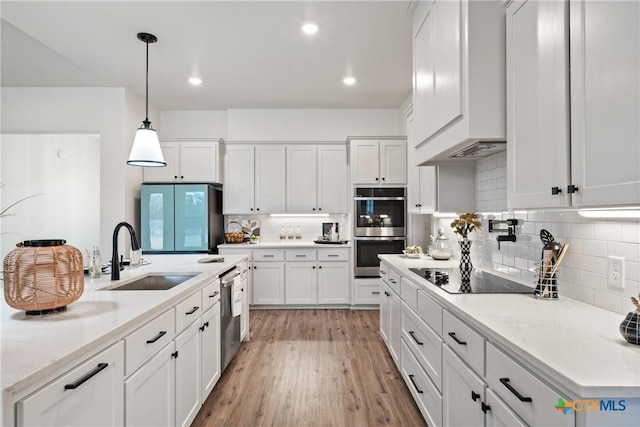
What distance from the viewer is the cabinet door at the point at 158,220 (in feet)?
15.0

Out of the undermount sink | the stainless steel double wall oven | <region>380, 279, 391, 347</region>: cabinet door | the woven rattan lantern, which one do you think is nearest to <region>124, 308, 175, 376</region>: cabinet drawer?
the woven rattan lantern

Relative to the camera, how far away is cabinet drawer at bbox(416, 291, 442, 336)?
1813mm

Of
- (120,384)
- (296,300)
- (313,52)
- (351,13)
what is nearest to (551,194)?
(120,384)

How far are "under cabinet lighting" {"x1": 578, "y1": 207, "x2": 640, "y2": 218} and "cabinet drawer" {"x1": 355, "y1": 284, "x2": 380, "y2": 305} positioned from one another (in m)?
3.27

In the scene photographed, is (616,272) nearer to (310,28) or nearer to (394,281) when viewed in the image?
(394,281)

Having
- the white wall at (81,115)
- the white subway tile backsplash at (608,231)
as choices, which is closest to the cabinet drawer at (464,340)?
the white subway tile backsplash at (608,231)

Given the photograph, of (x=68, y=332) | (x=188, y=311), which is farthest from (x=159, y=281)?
(x=68, y=332)

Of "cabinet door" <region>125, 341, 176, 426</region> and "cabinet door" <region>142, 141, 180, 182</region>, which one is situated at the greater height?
"cabinet door" <region>142, 141, 180, 182</region>

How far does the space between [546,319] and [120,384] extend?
1671 mm

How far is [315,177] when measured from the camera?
4.96 m

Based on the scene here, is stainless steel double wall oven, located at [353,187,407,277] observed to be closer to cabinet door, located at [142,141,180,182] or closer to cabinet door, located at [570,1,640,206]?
cabinet door, located at [142,141,180,182]

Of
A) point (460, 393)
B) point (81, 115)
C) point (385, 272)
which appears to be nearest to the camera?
point (460, 393)

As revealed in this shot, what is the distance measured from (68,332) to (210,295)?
1.23 m

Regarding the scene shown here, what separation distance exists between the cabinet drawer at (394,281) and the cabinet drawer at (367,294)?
1.70 metres
